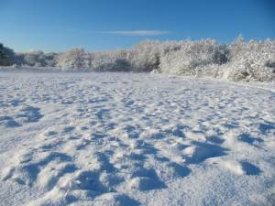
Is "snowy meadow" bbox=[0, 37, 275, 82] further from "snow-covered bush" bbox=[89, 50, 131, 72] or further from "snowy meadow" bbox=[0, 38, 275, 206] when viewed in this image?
"snowy meadow" bbox=[0, 38, 275, 206]

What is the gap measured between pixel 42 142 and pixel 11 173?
1.10 m

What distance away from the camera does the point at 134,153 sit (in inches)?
191

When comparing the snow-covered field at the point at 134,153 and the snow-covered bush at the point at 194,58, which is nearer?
the snow-covered field at the point at 134,153

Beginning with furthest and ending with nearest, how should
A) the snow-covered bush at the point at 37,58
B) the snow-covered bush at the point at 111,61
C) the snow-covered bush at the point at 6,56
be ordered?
1. the snow-covered bush at the point at 37,58
2. the snow-covered bush at the point at 6,56
3. the snow-covered bush at the point at 111,61

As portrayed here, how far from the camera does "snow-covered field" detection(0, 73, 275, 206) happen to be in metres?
3.86

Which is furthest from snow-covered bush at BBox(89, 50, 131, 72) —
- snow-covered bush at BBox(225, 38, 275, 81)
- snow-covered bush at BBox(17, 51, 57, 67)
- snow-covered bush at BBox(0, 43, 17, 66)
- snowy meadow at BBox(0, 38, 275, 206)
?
snowy meadow at BBox(0, 38, 275, 206)

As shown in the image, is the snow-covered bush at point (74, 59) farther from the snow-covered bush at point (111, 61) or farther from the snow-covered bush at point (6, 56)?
the snow-covered bush at point (6, 56)

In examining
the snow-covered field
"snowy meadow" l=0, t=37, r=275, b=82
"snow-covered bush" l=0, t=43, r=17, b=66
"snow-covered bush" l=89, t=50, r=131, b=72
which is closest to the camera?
the snow-covered field

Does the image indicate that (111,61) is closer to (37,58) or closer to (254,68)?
(37,58)

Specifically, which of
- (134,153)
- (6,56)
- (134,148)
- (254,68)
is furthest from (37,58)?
(134,153)

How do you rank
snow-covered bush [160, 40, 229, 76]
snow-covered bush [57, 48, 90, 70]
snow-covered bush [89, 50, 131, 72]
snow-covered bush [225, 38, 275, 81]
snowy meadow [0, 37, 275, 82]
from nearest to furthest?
snow-covered bush [225, 38, 275, 81] < snowy meadow [0, 37, 275, 82] < snow-covered bush [160, 40, 229, 76] < snow-covered bush [89, 50, 131, 72] < snow-covered bush [57, 48, 90, 70]

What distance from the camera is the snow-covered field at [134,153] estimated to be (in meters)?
3.86

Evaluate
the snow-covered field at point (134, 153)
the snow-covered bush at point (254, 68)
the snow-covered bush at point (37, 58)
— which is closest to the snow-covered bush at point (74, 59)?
the snow-covered bush at point (37, 58)

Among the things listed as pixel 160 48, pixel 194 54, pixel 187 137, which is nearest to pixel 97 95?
pixel 187 137
